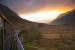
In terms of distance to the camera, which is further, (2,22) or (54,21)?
(54,21)

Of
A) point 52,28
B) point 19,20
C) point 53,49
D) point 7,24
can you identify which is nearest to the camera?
point 7,24

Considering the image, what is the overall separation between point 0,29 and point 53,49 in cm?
621

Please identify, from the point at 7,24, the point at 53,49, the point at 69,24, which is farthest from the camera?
the point at 69,24

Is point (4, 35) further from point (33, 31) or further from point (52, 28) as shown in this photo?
point (52, 28)

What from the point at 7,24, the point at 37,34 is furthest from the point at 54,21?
the point at 7,24

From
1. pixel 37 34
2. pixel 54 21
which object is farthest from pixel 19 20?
pixel 37 34

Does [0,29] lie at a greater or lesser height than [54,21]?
lesser

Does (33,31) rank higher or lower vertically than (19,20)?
lower

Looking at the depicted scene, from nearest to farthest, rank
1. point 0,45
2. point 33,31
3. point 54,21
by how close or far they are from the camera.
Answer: point 0,45 → point 33,31 → point 54,21

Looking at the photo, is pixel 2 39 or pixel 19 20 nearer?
pixel 2 39

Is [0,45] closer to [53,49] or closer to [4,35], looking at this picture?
[4,35]

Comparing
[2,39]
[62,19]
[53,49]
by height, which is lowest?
[53,49]

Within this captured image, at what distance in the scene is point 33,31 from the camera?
20.5 m

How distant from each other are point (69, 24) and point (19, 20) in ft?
35.5
